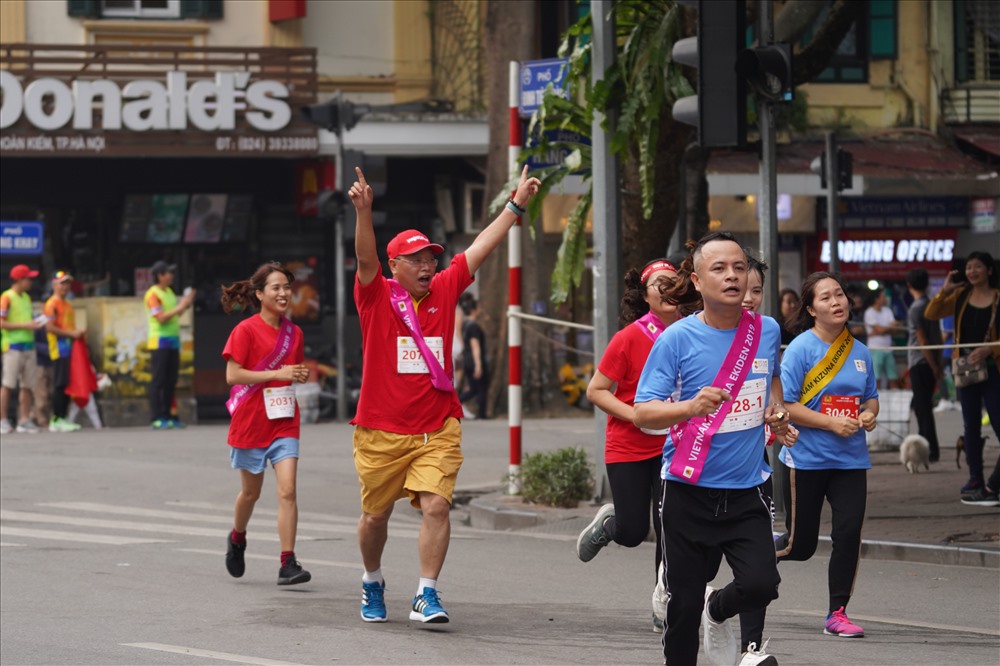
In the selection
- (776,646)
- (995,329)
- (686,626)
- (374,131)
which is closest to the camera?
(686,626)

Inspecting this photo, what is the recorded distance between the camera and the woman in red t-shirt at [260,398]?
9.83m

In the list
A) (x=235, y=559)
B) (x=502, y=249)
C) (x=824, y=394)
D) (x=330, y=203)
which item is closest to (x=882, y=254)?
(x=502, y=249)

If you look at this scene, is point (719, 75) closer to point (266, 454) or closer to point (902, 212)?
point (266, 454)

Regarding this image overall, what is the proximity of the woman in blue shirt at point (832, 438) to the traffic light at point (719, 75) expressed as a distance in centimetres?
329

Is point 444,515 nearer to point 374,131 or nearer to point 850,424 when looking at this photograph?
point 850,424

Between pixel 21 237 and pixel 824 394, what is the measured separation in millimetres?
18302

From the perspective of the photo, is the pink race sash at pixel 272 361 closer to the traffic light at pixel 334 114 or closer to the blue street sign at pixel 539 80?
the blue street sign at pixel 539 80

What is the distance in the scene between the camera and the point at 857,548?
788 cm

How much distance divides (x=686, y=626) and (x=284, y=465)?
4194 mm

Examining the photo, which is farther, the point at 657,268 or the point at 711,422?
the point at 657,268

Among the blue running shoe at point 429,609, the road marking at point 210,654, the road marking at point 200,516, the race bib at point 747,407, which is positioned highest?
the race bib at point 747,407

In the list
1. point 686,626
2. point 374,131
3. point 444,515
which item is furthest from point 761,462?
point 374,131

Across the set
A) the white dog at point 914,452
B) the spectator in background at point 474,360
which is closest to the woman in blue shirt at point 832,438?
the white dog at point 914,452

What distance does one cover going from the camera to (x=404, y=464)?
8.28 m
